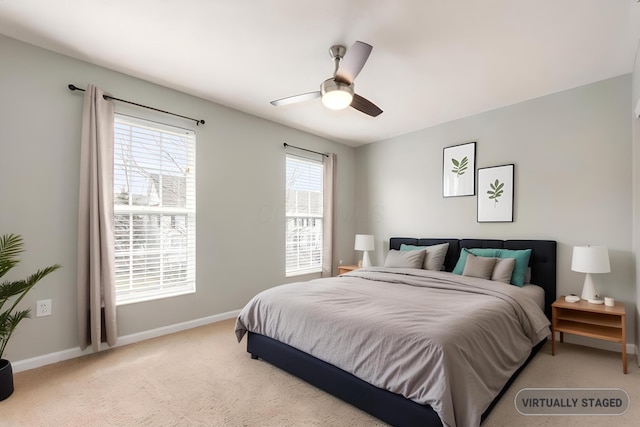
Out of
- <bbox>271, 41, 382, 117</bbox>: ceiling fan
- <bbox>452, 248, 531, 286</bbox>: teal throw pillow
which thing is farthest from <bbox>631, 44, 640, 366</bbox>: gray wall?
<bbox>271, 41, 382, 117</bbox>: ceiling fan

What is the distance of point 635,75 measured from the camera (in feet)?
8.93

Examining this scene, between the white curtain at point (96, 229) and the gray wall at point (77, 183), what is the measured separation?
0.12 m

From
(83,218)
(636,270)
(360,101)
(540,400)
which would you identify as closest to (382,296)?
(540,400)

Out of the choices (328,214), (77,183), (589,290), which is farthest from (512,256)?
(77,183)

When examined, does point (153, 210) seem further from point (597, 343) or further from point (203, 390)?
point (597, 343)

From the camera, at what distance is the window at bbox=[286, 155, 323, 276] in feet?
15.0

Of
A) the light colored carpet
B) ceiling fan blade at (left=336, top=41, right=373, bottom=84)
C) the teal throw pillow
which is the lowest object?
the light colored carpet

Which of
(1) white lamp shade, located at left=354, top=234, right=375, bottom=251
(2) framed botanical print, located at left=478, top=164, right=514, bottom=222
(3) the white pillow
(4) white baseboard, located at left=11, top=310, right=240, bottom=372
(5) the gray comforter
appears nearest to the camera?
(5) the gray comforter

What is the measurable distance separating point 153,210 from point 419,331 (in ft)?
9.26

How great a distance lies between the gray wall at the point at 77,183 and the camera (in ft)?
8.18

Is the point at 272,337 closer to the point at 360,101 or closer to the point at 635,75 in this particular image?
the point at 360,101

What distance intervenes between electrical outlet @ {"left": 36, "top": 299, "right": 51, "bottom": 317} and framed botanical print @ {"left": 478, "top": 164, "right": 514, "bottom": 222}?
179 inches

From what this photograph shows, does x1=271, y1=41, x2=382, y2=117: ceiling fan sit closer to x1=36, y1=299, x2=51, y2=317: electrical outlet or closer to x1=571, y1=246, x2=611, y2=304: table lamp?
x1=571, y1=246, x2=611, y2=304: table lamp

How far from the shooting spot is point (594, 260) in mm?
2725
